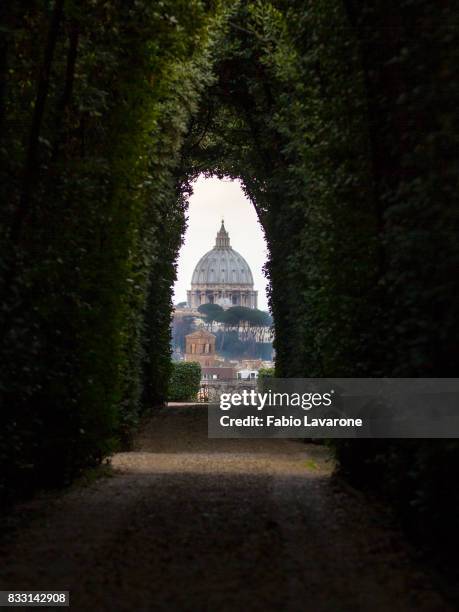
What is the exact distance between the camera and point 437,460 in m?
9.02

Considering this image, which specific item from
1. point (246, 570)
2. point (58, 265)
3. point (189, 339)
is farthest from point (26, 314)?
point (189, 339)

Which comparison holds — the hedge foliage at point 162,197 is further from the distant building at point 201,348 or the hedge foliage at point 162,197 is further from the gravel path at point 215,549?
the distant building at point 201,348

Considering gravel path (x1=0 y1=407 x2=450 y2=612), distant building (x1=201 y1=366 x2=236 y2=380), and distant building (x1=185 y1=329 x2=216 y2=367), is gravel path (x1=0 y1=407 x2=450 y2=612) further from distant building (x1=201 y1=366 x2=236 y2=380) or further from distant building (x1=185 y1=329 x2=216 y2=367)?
distant building (x1=185 y1=329 x2=216 y2=367)

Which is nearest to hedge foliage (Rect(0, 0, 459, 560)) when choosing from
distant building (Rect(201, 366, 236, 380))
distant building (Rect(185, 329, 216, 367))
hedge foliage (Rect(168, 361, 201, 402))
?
hedge foliage (Rect(168, 361, 201, 402))

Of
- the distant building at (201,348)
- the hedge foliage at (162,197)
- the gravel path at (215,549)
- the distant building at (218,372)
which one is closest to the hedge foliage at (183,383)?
the hedge foliage at (162,197)

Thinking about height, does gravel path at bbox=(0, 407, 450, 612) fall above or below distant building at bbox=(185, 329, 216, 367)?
below

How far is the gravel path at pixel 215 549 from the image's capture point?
7.73 metres

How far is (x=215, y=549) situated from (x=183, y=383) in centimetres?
4408

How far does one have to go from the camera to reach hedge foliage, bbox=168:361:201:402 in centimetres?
5312

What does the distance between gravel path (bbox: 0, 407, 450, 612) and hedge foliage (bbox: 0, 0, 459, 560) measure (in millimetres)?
609

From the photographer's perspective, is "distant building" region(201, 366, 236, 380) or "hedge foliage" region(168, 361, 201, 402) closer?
"hedge foliage" region(168, 361, 201, 402)

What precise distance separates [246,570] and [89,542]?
1.91m

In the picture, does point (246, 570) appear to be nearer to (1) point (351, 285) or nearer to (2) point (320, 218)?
(1) point (351, 285)

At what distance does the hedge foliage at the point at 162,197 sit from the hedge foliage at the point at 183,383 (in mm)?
33101
